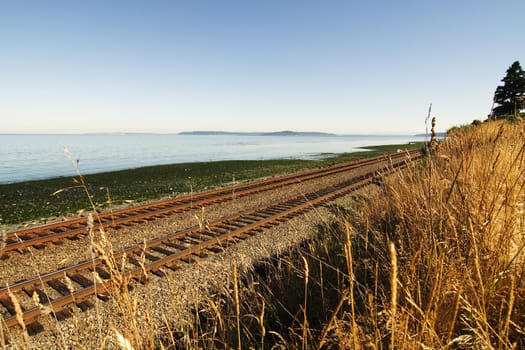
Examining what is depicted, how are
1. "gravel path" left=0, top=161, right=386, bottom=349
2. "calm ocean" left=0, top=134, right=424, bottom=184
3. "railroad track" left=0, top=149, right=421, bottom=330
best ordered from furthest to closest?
1. "calm ocean" left=0, top=134, right=424, bottom=184
2. "railroad track" left=0, top=149, right=421, bottom=330
3. "gravel path" left=0, top=161, right=386, bottom=349

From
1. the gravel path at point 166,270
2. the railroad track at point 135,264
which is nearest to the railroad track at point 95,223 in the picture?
the gravel path at point 166,270

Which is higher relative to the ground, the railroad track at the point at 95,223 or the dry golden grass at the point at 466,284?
the dry golden grass at the point at 466,284

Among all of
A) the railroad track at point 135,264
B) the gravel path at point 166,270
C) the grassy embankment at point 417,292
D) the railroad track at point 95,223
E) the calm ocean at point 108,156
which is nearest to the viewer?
the grassy embankment at point 417,292

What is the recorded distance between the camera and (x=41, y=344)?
134 inches

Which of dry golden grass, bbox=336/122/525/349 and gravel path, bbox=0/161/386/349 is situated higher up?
dry golden grass, bbox=336/122/525/349

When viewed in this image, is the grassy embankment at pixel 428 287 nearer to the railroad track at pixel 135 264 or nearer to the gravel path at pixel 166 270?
the gravel path at pixel 166 270

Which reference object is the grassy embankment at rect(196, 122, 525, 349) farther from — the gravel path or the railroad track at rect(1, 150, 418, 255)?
the railroad track at rect(1, 150, 418, 255)

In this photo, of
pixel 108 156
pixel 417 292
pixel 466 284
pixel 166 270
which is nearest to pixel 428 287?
pixel 417 292

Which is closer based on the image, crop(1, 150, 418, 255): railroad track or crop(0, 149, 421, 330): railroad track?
crop(0, 149, 421, 330): railroad track

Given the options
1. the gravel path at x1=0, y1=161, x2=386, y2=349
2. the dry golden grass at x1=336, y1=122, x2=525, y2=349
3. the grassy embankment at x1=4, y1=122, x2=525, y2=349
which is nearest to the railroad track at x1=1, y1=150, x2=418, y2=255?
the gravel path at x1=0, y1=161, x2=386, y2=349

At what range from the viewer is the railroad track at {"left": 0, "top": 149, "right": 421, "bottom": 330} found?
3.90 metres

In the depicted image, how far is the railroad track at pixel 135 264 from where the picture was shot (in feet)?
12.8

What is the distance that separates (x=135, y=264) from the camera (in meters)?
5.40

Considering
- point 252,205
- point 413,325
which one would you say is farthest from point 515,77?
point 413,325
